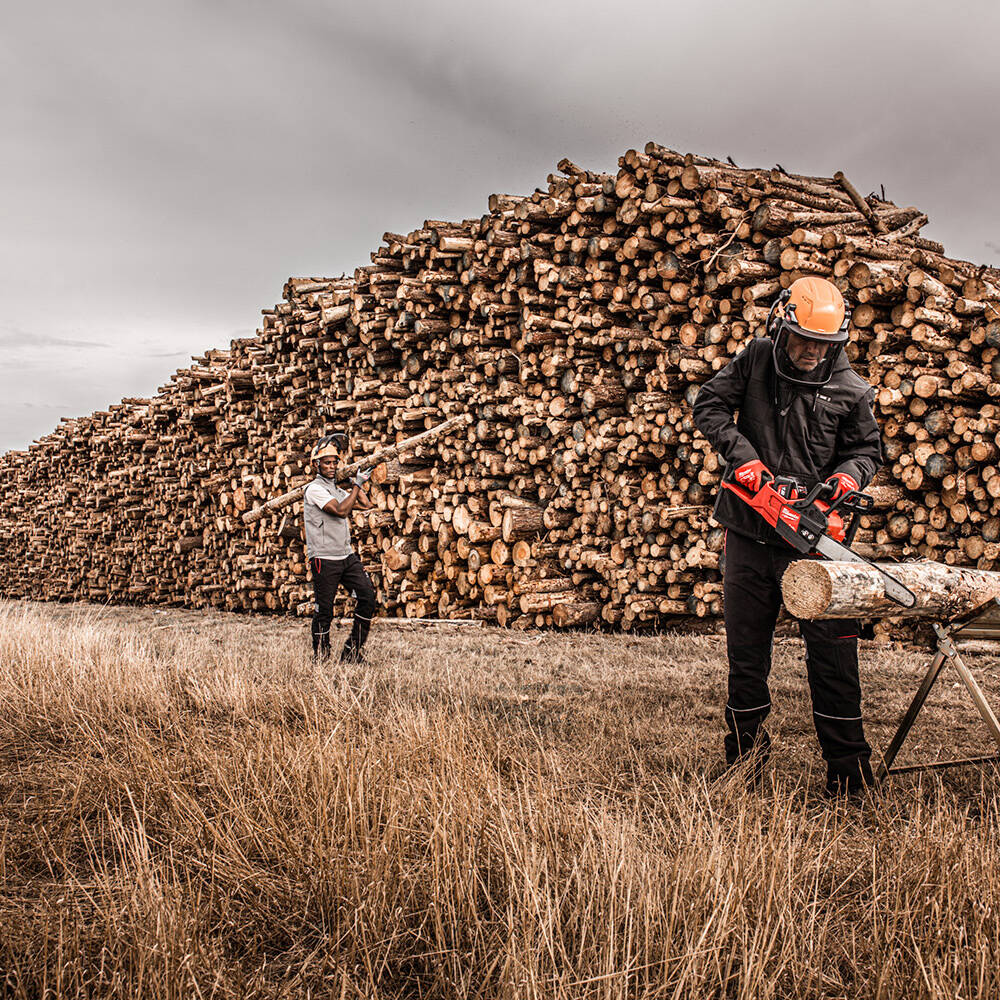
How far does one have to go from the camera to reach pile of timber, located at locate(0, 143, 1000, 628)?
6098 millimetres

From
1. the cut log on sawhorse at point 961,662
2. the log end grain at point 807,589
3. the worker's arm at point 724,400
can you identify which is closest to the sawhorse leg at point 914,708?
the cut log on sawhorse at point 961,662

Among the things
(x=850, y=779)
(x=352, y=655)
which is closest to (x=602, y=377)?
(x=352, y=655)

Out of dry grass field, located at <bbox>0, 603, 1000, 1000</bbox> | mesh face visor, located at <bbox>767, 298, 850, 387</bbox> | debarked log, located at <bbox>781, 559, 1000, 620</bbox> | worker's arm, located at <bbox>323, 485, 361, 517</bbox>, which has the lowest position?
dry grass field, located at <bbox>0, 603, 1000, 1000</bbox>

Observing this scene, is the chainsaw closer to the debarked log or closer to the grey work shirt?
the debarked log

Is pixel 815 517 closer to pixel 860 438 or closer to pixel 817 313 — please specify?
pixel 860 438

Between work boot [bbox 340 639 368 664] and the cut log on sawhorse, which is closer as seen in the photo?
the cut log on sawhorse

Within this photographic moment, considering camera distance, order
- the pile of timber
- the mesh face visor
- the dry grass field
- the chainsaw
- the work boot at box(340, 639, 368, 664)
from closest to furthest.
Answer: the dry grass field
the chainsaw
the mesh face visor
the pile of timber
the work boot at box(340, 639, 368, 664)

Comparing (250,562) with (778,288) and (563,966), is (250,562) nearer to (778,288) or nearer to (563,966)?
(778,288)

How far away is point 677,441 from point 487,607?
9.93 feet

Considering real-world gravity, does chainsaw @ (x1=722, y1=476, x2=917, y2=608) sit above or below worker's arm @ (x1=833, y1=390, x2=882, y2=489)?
below

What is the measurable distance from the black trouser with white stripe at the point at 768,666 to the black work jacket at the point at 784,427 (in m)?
0.15

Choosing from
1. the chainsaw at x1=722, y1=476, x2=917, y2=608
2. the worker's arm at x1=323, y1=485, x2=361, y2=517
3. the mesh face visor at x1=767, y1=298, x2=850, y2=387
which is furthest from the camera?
the worker's arm at x1=323, y1=485, x2=361, y2=517

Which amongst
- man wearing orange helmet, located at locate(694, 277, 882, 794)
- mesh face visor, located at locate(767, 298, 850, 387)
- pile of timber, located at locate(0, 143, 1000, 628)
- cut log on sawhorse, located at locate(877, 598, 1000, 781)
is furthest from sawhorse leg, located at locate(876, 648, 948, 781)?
pile of timber, located at locate(0, 143, 1000, 628)

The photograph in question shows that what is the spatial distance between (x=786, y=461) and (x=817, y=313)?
0.69m
